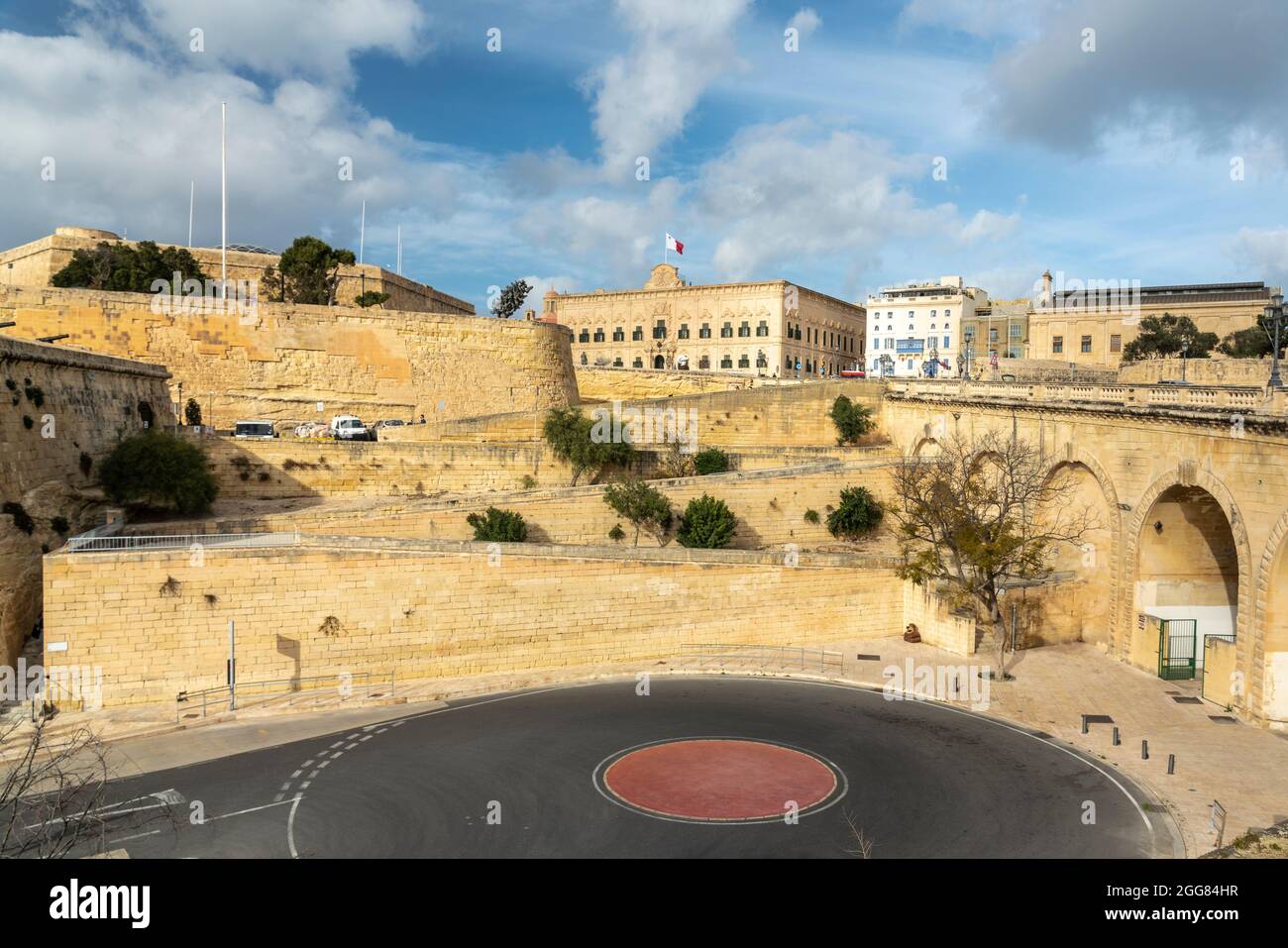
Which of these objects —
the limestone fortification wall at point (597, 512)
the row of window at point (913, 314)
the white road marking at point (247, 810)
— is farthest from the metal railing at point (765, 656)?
the row of window at point (913, 314)

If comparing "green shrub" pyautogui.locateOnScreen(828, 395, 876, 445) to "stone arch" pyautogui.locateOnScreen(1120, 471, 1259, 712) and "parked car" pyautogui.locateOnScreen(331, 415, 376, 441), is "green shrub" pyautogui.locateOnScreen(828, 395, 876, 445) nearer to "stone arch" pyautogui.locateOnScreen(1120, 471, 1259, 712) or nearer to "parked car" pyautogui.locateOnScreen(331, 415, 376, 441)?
"stone arch" pyautogui.locateOnScreen(1120, 471, 1259, 712)

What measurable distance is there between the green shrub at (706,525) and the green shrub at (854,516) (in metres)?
4.96

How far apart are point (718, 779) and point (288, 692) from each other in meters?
13.1

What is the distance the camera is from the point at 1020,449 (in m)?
32.7

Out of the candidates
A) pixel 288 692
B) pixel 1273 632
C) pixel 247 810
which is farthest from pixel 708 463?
pixel 247 810

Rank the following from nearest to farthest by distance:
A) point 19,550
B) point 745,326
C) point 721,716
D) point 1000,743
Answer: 1. point 1000,743
2. point 721,716
3. point 19,550
4. point 745,326

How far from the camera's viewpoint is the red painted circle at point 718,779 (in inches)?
692

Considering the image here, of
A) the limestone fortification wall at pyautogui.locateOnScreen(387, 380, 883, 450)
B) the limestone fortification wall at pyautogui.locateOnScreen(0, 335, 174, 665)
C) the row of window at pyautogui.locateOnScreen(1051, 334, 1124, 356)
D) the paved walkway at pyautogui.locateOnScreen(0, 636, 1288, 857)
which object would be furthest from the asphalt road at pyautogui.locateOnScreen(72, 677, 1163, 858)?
the row of window at pyautogui.locateOnScreen(1051, 334, 1124, 356)

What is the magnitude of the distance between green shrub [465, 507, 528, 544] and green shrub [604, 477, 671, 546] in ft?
12.2

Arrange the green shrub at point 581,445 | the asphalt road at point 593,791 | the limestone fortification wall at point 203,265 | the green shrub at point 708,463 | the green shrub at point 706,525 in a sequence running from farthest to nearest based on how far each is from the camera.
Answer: the limestone fortification wall at point 203,265 < the green shrub at point 708,463 < the green shrub at point 581,445 < the green shrub at point 706,525 < the asphalt road at point 593,791

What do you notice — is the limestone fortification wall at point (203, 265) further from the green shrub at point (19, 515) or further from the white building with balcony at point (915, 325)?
the white building with balcony at point (915, 325)
